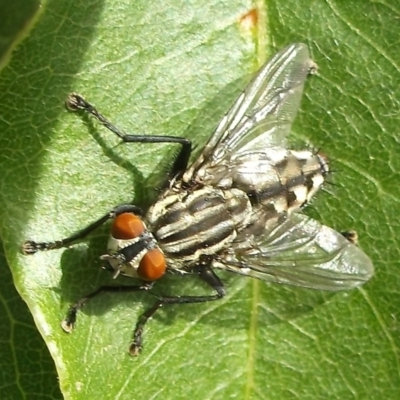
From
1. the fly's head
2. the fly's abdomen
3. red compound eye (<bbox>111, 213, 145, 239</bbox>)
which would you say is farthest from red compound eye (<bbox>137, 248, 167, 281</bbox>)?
the fly's abdomen

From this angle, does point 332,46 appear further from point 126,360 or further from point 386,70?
point 126,360

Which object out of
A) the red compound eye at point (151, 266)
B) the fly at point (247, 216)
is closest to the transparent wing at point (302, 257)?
the fly at point (247, 216)

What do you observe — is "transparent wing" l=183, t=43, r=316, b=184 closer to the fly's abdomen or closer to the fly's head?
the fly's abdomen

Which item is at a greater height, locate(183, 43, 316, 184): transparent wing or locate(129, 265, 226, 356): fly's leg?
locate(183, 43, 316, 184): transparent wing

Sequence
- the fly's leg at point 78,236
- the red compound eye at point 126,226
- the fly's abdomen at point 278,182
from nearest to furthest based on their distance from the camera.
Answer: the fly's leg at point 78,236 → the red compound eye at point 126,226 → the fly's abdomen at point 278,182

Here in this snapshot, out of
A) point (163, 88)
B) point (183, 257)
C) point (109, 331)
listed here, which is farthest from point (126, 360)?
point (163, 88)

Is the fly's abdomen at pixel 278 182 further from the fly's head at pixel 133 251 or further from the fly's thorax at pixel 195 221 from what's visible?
the fly's head at pixel 133 251
